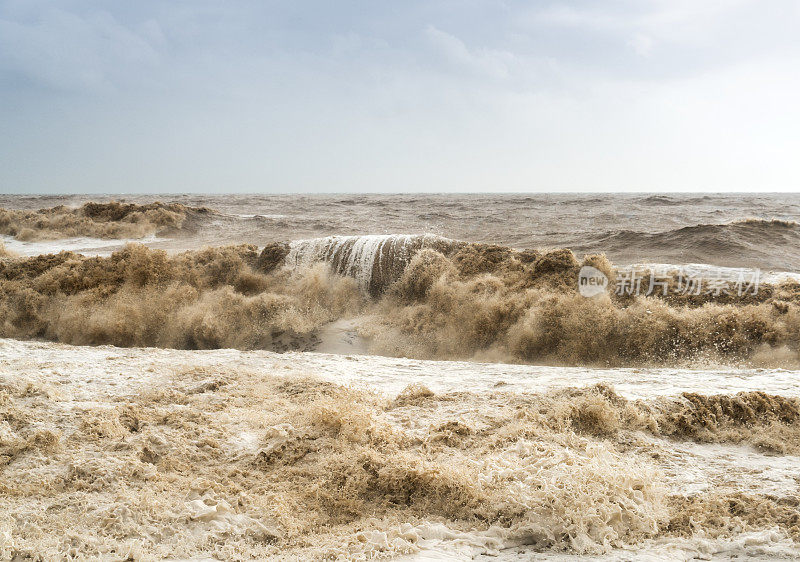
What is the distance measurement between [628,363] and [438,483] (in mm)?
4968

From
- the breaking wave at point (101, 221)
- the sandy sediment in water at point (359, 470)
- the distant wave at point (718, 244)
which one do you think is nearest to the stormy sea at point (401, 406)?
the sandy sediment in water at point (359, 470)

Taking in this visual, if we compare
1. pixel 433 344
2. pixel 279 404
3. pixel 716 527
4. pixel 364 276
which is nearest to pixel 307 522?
pixel 279 404

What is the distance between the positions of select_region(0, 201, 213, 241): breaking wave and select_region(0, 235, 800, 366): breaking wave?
6.99 metres

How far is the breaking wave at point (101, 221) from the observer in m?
18.2

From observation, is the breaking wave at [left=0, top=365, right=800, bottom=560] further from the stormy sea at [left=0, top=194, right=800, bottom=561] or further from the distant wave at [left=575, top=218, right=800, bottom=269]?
the distant wave at [left=575, top=218, right=800, bottom=269]

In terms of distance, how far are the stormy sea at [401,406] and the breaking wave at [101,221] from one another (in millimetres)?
7160

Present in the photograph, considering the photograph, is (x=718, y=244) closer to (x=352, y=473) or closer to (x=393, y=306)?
(x=393, y=306)

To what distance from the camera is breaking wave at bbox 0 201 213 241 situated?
18188mm

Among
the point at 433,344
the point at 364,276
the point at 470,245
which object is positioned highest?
the point at 470,245

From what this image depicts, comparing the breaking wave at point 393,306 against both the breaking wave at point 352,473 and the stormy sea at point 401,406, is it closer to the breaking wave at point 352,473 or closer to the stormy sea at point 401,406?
the stormy sea at point 401,406

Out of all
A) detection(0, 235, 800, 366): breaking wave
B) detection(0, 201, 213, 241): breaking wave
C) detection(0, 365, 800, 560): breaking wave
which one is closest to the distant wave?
detection(0, 235, 800, 366): breaking wave

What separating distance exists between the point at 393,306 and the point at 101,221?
591 inches

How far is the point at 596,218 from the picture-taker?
68.3ft

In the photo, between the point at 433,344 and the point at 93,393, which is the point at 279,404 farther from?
the point at 433,344
